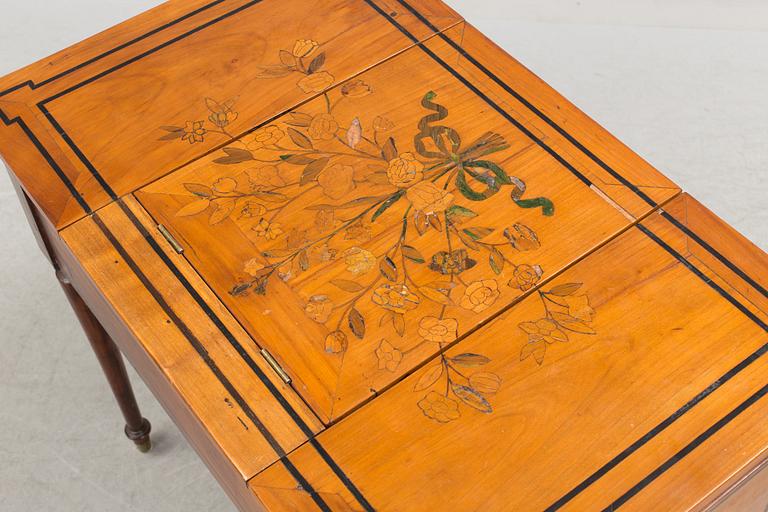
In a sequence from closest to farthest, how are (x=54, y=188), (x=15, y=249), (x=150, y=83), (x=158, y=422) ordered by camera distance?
(x=54, y=188)
(x=150, y=83)
(x=158, y=422)
(x=15, y=249)

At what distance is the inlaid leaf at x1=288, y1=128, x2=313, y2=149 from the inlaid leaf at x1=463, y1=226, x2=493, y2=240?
0.30 meters

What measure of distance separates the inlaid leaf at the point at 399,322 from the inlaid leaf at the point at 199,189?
366 mm

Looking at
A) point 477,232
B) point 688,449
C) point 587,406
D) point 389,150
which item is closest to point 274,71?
point 389,150

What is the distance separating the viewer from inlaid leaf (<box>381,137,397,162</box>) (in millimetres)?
1801

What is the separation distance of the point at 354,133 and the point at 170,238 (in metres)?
0.35

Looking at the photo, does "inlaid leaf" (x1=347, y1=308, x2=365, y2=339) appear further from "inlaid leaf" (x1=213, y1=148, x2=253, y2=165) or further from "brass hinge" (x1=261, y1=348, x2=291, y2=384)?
"inlaid leaf" (x1=213, y1=148, x2=253, y2=165)

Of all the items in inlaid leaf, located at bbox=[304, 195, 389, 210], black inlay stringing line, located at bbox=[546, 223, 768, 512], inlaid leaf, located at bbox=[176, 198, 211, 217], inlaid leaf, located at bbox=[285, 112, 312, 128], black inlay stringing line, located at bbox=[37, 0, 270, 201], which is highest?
black inlay stringing line, located at bbox=[37, 0, 270, 201]

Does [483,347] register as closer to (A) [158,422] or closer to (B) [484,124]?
(B) [484,124]

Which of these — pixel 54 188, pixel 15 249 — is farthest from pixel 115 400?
pixel 54 188

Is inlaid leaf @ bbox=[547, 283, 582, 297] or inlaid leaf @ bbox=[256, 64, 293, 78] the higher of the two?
inlaid leaf @ bbox=[256, 64, 293, 78]

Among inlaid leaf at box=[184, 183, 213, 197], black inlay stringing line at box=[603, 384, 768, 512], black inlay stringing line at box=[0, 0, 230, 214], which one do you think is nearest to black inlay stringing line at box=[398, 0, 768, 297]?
black inlay stringing line at box=[603, 384, 768, 512]

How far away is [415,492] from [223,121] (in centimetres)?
72

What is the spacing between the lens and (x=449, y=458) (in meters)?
1.48

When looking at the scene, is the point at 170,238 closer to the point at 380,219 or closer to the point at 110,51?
the point at 380,219
